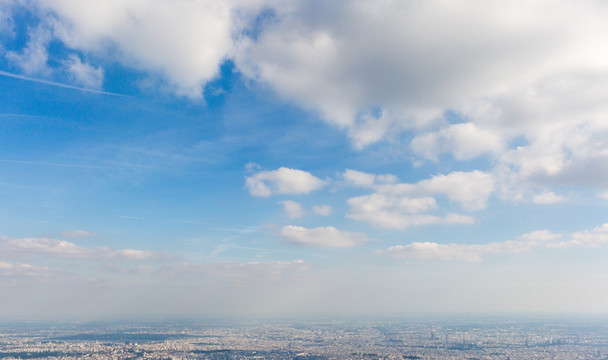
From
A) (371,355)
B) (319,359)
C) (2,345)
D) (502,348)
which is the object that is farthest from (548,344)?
(2,345)

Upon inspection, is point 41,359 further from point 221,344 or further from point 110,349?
point 221,344

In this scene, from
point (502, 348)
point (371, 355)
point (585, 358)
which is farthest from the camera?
point (502, 348)

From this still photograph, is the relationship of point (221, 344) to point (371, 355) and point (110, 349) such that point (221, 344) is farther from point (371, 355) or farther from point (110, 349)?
point (371, 355)

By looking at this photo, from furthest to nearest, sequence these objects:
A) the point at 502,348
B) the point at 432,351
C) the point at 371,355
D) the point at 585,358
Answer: the point at 502,348 < the point at 432,351 < the point at 371,355 < the point at 585,358

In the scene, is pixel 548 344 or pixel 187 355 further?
pixel 548 344

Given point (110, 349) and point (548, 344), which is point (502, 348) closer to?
point (548, 344)

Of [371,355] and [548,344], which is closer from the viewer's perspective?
[371,355]

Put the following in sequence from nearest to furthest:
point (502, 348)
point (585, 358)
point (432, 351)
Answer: point (585, 358)
point (432, 351)
point (502, 348)

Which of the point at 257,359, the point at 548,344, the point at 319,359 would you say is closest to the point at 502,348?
the point at 548,344

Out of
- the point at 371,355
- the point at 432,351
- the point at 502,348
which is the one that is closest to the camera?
the point at 371,355
